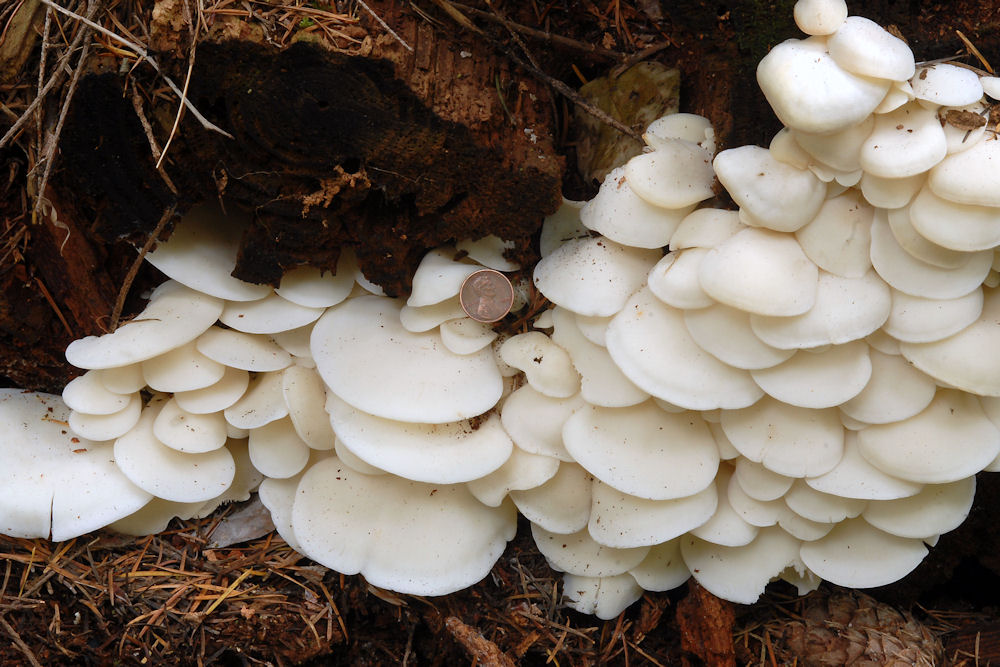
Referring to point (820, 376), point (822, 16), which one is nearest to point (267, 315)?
point (820, 376)

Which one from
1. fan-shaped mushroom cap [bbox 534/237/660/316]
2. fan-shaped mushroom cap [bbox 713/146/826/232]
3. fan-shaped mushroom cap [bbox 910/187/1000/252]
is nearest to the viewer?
fan-shaped mushroom cap [bbox 910/187/1000/252]

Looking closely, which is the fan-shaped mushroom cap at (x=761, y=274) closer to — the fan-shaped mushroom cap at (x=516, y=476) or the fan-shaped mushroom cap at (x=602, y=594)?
the fan-shaped mushroom cap at (x=516, y=476)

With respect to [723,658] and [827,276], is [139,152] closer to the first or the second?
[827,276]

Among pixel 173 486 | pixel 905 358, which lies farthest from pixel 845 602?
pixel 173 486

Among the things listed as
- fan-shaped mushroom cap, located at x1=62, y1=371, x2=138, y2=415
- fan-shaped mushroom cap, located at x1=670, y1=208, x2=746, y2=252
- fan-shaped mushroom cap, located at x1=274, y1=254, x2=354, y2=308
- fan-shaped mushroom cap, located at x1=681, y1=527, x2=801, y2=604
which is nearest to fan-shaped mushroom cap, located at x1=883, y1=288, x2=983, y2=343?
fan-shaped mushroom cap, located at x1=670, y1=208, x2=746, y2=252

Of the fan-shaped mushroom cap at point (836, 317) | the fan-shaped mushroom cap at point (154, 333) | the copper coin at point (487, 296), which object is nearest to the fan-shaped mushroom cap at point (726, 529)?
the fan-shaped mushroom cap at point (836, 317)

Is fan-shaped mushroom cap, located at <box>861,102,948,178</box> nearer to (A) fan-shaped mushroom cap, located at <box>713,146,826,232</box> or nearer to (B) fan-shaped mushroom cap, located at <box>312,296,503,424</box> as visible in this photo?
(A) fan-shaped mushroom cap, located at <box>713,146,826,232</box>
